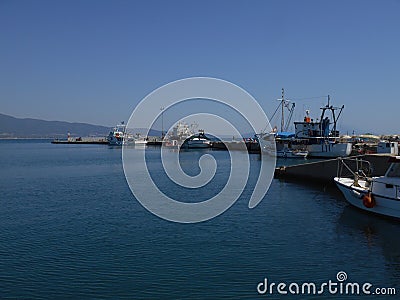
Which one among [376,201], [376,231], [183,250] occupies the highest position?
[376,201]

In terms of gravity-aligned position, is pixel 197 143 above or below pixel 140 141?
below

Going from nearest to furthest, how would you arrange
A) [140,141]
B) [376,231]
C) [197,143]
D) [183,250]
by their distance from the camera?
1. [183,250]
2. [376,231]
3. [197,143]
4. [140,141]

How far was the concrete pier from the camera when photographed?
2894cm

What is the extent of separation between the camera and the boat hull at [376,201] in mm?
19750

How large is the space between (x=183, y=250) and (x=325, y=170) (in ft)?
66.1

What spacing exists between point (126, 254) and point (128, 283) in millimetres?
2771

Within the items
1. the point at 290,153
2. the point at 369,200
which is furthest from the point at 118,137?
the point at 369,200

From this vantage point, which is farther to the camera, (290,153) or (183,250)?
(290,153)

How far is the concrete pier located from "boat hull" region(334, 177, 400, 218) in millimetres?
4101

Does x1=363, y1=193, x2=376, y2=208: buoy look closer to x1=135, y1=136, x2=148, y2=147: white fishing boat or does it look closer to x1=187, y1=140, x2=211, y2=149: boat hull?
x1=187, y1=140, x2=211, y2=149: boat hull

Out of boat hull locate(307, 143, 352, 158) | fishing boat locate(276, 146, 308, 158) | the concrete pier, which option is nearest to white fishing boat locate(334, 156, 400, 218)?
the concrete pier

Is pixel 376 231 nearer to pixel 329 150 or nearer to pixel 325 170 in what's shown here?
pixel 325 170

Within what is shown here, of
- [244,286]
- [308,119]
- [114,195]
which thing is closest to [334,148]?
[308,119]

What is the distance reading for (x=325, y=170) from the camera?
32.9m
